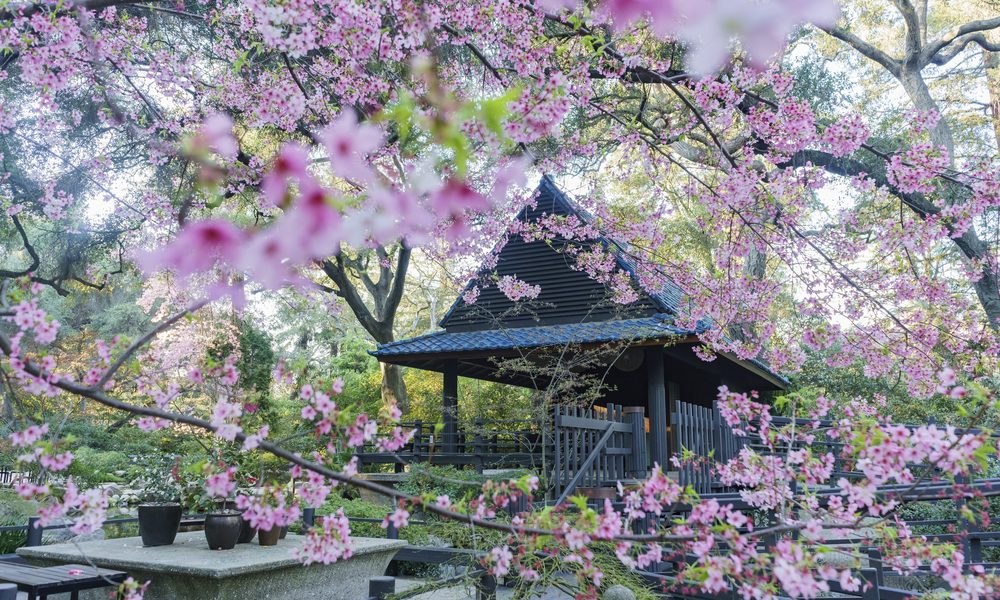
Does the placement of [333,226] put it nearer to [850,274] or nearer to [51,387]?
[51,387]

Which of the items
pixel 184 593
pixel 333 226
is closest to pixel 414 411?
pixel 184 593

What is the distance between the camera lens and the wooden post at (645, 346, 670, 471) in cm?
1080

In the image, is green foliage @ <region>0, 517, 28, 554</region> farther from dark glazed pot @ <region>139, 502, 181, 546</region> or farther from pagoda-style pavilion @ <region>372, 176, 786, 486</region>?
pagoda-style pavilion @ <region>372, 176, 786, 486</region>

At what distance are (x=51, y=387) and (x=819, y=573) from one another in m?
2.45

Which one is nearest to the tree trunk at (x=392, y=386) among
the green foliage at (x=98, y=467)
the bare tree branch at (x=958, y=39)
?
the green foliage at (x=98, y=467)

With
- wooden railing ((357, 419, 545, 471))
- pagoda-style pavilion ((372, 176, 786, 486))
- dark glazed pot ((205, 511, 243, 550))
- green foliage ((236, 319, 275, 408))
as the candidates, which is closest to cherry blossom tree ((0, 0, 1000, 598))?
dark glazed pot ((205, 511, 243, 550))

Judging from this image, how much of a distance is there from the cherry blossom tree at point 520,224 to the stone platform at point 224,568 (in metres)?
0.39

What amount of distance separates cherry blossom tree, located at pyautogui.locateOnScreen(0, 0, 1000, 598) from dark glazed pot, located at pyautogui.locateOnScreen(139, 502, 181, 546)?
73cm

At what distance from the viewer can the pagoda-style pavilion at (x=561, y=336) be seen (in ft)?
36.4

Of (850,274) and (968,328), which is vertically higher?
(850,274)

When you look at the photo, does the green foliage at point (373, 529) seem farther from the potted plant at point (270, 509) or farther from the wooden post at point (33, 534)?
the potted plant at point (270, 509)

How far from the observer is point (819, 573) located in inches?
83.9

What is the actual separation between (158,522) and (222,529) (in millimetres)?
692

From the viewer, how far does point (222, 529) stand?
5.70 meters
